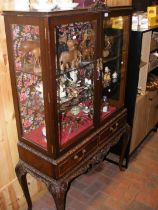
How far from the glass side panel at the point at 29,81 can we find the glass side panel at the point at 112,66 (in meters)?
0.62

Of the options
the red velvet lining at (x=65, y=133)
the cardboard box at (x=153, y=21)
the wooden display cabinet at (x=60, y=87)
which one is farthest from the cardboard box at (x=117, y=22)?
the red velvet lining at (x=65, y=133)

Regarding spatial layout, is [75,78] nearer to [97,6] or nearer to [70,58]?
[70,58]

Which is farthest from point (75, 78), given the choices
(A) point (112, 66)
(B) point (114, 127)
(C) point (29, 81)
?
(B) point (114, 127)

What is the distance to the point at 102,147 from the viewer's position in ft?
6.94

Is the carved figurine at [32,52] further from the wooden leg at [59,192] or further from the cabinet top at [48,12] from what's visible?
the wooden leg at [59,192]

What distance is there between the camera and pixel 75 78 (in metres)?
1.93

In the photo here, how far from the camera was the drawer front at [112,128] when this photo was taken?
2.11 meters

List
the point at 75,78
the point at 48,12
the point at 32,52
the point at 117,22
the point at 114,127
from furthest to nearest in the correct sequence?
the point at 114,127 → the point at 117,22 → the point at 75,78 → the point at 32,52 → the point at 48,12

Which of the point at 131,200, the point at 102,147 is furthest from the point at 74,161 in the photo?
the point at 131,200

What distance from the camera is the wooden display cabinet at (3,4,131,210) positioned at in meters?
1.43

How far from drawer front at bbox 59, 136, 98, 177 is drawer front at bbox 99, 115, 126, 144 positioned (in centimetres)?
12

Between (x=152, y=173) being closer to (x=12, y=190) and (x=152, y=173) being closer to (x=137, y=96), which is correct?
(x=137, y=96)

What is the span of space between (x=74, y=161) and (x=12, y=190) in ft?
2.25

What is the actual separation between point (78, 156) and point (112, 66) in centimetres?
99
